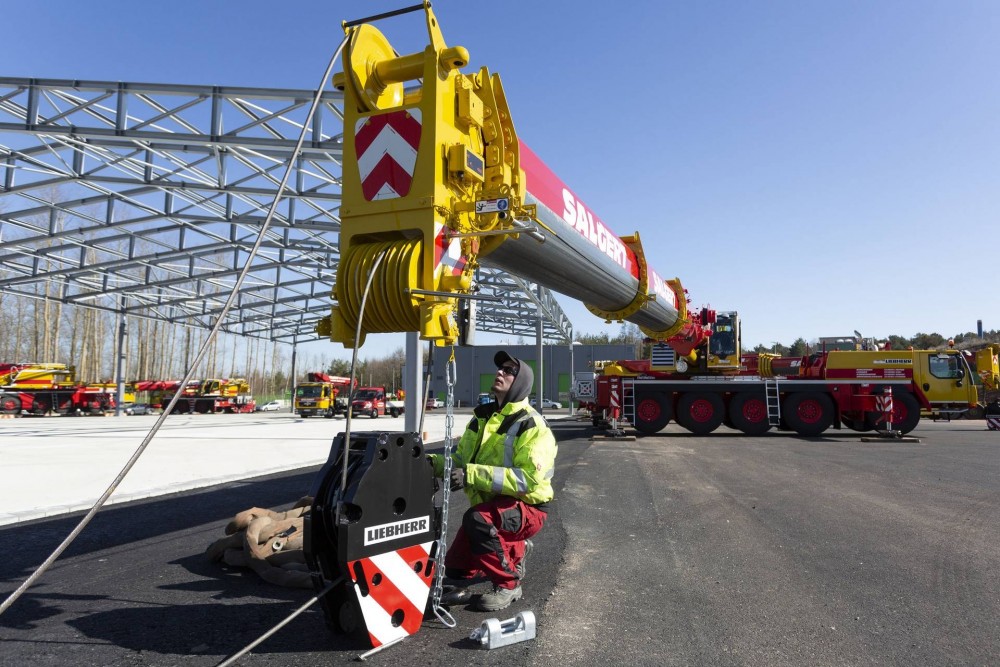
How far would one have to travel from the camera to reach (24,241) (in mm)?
19547

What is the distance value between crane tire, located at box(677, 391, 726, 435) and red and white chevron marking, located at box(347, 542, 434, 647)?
14562 millimetres

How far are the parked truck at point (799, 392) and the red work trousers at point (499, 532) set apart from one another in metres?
13.5

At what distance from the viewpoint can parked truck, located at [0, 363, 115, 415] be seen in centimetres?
2883

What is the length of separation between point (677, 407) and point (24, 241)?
2064cm

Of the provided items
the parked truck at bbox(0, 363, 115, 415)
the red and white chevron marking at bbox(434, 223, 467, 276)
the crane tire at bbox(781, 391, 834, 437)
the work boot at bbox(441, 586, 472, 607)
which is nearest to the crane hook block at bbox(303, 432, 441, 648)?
the work boot at bbox(441, 586, 472, 607)

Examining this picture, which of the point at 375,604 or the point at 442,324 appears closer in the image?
the point at 375,604

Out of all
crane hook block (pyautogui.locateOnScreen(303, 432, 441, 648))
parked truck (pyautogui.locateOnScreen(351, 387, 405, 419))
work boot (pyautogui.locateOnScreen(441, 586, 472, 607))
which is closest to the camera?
crane hook block (pyautogui.locateOnScreen(303, 432, 441, 648))

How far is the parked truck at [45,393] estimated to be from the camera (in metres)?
28.8

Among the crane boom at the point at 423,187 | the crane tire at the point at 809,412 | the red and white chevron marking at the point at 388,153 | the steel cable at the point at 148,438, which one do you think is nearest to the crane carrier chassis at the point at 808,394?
the crane tire at the point at 809,412

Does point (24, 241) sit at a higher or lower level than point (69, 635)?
higher

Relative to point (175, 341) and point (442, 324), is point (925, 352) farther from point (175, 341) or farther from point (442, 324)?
point (175, 341)

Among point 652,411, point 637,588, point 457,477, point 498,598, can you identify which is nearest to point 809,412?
point 652,411

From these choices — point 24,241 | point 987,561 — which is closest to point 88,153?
point 24,241

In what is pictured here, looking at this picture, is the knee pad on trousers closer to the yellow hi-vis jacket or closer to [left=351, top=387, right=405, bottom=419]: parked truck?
the yellow hi-vis jacket
